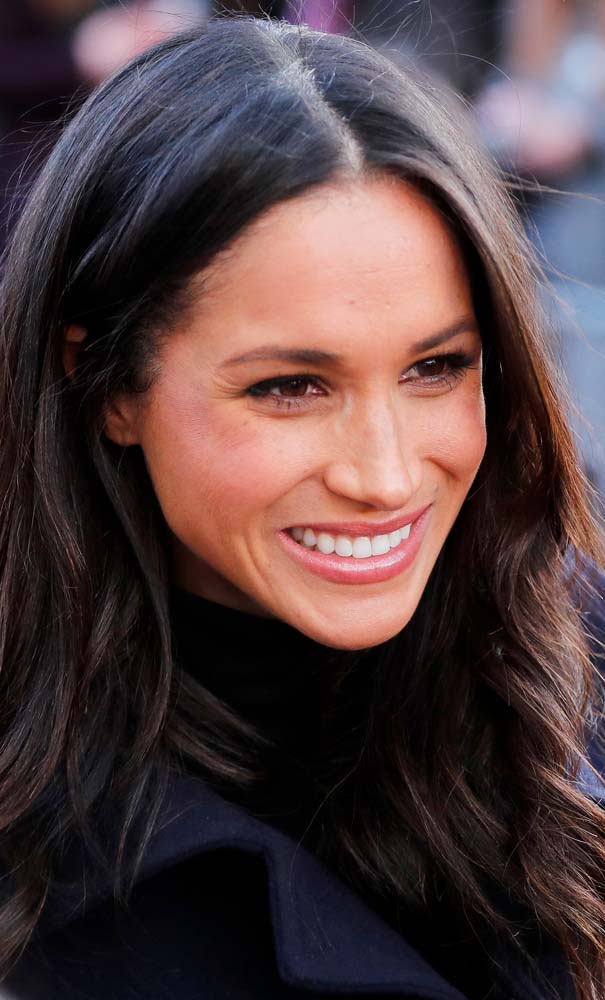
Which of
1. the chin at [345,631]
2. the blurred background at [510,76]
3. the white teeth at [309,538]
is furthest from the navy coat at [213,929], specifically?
the blurred background at [510,76]

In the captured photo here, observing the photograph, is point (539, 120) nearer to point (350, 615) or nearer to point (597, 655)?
point (597, 655)

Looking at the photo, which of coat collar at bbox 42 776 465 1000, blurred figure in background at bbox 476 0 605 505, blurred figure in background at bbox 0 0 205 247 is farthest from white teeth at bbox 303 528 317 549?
blurred figure in background at bbox 476 0 605 505

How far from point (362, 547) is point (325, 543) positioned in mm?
58

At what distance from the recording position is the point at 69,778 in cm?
201

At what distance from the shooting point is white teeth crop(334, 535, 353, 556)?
6.32 ft

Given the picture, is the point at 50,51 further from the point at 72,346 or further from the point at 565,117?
the point at 72,346

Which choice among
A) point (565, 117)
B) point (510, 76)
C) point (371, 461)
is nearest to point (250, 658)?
point (371, 461)

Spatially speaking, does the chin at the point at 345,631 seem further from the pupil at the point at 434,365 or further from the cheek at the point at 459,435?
the pupil at the point at 434,365

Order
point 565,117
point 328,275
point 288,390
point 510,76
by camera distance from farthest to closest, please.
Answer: point 565,117
point 510,76
point 288,390
point 328,275

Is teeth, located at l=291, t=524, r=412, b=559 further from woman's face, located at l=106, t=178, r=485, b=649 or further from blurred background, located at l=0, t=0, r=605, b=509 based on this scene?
blurred background, located at l=0, t=0, r=605, b=509

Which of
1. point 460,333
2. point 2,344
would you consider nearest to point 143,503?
point 2,344

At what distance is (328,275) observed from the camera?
69.1 inches

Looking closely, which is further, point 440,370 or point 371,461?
point 440,370

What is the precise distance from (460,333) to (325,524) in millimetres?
356
